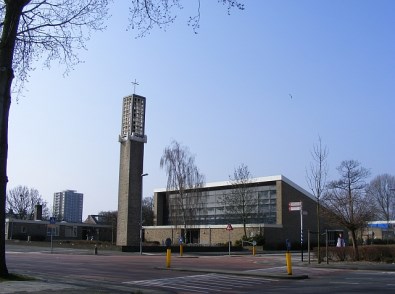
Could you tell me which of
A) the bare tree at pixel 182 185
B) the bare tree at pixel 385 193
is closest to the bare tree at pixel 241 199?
the bare tree at pixel 182 185

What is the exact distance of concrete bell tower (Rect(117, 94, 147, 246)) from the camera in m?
59.3

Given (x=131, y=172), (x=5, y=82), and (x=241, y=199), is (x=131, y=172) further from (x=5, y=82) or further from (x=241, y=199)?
(x=5, y=82)

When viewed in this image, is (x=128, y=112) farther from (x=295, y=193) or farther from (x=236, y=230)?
(x=295, y=193)

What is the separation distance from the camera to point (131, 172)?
2340 inches

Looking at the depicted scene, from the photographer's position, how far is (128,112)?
202 feet

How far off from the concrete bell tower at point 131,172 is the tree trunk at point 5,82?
43.4 metres

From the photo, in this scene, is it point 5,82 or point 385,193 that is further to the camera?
point 385,193

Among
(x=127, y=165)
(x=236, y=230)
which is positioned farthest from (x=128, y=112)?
(x=236, y=230)

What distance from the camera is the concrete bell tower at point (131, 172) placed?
195 feet

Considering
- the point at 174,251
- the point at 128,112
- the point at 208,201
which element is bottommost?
the point at 174,251

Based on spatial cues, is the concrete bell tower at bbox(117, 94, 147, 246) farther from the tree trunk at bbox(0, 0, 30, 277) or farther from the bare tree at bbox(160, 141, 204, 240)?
the tree trunk at bbox(0, 0, 30, 277)

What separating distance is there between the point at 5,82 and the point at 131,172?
43736 millimetres

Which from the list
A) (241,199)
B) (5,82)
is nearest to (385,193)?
(241,199)

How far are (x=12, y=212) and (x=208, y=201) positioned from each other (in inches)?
2093
